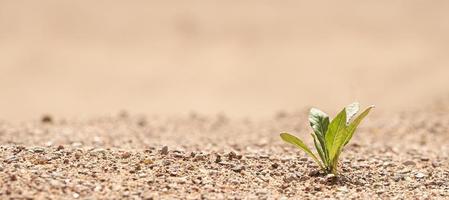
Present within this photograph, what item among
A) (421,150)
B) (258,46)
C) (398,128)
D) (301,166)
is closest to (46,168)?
(301,166)

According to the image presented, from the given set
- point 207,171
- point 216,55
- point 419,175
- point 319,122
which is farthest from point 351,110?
point 216,55

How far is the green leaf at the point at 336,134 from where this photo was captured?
15.7 ft

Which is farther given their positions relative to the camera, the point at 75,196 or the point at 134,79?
the point at 134,79

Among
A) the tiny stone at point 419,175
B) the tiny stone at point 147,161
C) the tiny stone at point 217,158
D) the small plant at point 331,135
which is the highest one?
the small plant at point 331,135

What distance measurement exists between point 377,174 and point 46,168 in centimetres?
193

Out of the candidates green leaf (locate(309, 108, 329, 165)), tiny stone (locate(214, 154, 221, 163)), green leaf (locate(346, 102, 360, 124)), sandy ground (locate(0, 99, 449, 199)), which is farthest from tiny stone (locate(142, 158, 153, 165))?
green leaf (locate(346, 102, 360, 124))

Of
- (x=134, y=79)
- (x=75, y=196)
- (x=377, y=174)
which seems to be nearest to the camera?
(x=75, y=196)

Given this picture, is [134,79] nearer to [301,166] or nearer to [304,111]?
[304,111]

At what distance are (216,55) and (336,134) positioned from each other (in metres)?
11.8

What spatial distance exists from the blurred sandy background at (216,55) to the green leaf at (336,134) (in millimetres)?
7665

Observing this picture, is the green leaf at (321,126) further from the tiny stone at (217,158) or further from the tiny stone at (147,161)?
the tiny stone at (147,161)

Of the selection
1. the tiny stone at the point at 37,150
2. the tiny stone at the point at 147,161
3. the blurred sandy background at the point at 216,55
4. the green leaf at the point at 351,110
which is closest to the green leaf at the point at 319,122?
the green leaf at the point at 351,110

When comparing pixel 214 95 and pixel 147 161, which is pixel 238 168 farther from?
pixel 214 95

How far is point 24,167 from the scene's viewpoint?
4.59 m
